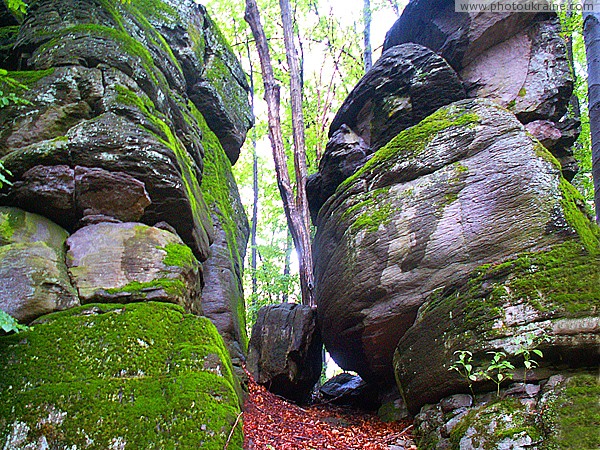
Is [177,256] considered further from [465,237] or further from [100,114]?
[465,237]

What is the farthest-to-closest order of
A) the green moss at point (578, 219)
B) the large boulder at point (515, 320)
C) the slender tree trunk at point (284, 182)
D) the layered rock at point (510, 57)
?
the slender tree trunk at point (284, 182) < the layered rock at point (510, 57) < the green moss at point (578, 219) < the large boulder at point (515, 320)

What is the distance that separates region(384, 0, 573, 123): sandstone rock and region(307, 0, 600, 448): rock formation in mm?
27

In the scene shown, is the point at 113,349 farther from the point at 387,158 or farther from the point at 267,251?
the point at 267,251

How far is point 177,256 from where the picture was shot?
5691mm

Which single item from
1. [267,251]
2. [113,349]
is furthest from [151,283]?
[267,251]

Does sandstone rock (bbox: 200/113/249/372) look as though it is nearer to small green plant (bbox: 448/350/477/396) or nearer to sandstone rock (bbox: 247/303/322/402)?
sandstone rock (bbox: 247/303/322/402)

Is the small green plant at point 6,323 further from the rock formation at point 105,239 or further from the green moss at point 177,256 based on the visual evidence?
the green moss at point 177,256

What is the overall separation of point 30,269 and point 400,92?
839 centimetres

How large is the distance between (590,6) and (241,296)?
860 centimetres

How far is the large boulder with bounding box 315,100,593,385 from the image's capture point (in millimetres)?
6199

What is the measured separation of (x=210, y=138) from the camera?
11688 millimetres

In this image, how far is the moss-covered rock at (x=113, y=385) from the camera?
3650 mm

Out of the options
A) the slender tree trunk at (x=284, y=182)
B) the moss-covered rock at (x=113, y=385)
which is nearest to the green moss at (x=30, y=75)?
the moss-covered rock at (x=113, y=385)

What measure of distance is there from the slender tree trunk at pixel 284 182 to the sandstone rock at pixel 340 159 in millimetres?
1079
